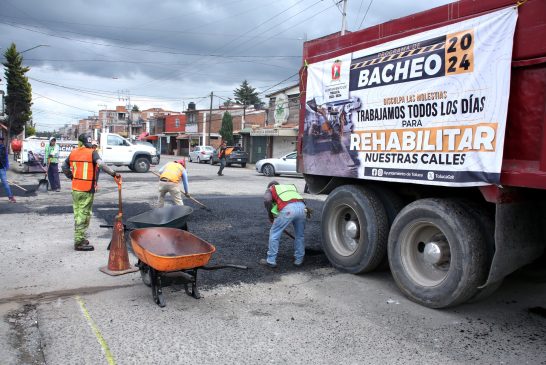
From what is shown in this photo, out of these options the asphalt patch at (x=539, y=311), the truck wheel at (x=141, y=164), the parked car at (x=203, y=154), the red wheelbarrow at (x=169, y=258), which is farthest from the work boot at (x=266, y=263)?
the parked car at (x=203, y=154)

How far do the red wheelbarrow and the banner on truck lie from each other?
2.09m

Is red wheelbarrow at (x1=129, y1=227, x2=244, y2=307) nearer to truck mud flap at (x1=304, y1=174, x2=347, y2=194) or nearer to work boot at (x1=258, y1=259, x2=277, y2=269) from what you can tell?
work boot at (x1=258, y1=259, x2=277, y2=269)

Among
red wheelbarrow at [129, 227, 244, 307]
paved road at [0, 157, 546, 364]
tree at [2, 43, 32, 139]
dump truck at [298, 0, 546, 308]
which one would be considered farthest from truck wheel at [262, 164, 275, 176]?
tree at [2, 43, 32, 139]

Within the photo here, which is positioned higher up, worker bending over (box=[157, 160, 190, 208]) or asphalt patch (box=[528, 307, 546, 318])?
worker bending over (box=[157, 160, 190, 208])

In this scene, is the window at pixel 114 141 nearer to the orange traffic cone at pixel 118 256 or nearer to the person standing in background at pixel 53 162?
the person standing in background at pixel 53 162

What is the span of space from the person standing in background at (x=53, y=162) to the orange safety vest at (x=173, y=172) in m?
6.24

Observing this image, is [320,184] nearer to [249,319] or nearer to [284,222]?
[284,222]

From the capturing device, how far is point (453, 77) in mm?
4367

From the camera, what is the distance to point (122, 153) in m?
22.4

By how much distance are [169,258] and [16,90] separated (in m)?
42.6

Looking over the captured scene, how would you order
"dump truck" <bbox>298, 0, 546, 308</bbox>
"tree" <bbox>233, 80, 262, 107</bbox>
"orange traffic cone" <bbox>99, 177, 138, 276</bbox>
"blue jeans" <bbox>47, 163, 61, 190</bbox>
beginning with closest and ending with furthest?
A: "dump truck" <bbox>298, 0, 546, 308</bbox> → "orange traffic cone" <bbox>99, 177, 138, 276</bbox> → "blue jeans" <bbox>47, 163, 61, 190</bbox> → "tree" <bbox>233, 80, 262, 107</bbox>

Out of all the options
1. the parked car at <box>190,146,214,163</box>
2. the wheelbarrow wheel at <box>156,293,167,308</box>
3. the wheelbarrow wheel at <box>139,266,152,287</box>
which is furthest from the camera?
the parked car at <box>190,146,214,163</box>

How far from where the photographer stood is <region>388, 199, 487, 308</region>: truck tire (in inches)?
169

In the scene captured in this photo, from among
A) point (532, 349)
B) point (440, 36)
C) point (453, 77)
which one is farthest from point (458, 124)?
point (532, 349)
